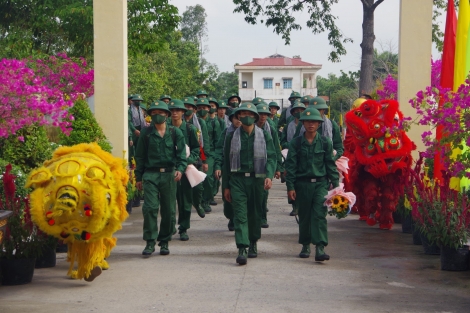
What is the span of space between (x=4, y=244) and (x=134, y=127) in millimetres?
9842

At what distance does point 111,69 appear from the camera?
15.3m

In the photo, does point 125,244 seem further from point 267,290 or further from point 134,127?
point 134,127

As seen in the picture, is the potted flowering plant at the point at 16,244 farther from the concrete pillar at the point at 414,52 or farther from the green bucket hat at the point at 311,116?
the concrete pillar at the point at 414,52

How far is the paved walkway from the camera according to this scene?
26.7 ft

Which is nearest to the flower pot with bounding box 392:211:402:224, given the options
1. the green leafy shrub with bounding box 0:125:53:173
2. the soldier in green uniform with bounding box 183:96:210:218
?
the soldier in green uniform with bounding box 183:96:210:218

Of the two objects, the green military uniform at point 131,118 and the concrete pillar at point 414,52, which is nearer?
the concrete pillar at point 414,52

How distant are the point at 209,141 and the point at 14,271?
6.91 m

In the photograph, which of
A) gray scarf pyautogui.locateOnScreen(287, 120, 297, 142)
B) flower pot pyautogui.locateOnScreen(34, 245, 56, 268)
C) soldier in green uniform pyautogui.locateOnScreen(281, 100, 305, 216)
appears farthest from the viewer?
gray scarf pyautogui.locateOnScreen(287, 120, 297, 142)

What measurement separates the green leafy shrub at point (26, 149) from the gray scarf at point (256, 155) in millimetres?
3447

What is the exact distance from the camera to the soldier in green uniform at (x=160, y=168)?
1108cm

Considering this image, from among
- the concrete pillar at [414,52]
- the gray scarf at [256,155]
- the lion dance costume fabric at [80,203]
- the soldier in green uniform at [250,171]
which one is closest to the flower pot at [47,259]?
the lion dance costume fabric at [80,203]

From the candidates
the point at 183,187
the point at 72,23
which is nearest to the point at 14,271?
the point at 183,187

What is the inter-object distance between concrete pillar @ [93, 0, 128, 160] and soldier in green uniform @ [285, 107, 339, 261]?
16.7 feet

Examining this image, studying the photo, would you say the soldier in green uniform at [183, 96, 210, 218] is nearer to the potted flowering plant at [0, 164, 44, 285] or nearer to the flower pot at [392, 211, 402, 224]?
the flower pot at [392, 211, 402, 224]
